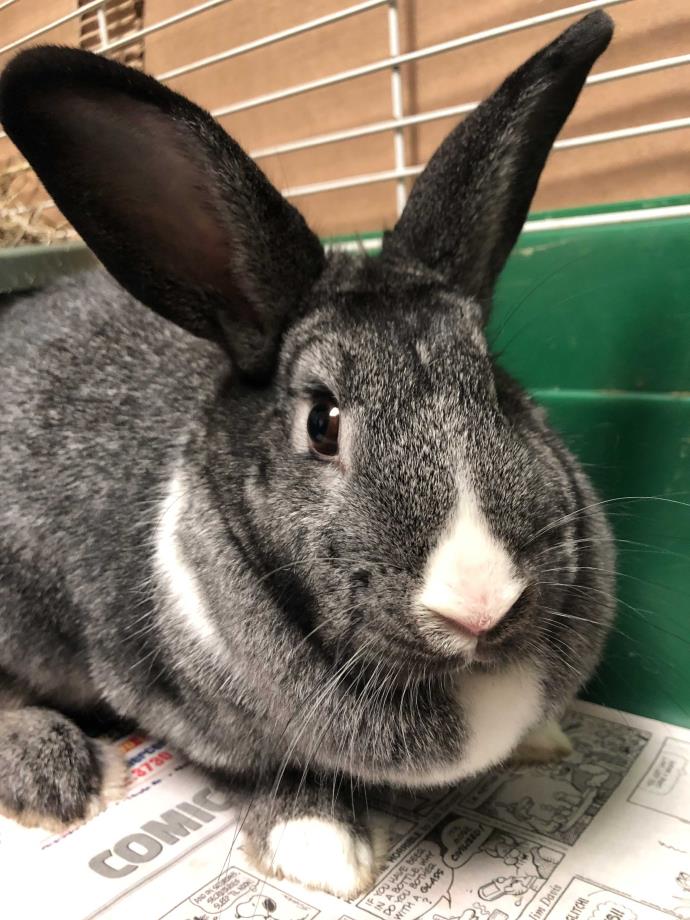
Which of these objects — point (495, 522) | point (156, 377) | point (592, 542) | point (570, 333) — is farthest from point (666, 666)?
point (156, 377)

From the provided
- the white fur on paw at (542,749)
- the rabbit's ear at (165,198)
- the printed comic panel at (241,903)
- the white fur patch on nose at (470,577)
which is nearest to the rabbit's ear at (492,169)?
the rabbit's ear at (165,198)

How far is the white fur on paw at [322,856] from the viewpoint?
3.12 feet

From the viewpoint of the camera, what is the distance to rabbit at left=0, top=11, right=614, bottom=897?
0.79 metres

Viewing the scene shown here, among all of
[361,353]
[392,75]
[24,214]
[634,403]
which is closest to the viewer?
[361,353]

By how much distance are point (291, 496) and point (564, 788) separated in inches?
22.1

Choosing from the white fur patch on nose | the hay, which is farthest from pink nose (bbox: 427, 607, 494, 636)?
the hay

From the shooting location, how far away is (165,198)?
0.93m

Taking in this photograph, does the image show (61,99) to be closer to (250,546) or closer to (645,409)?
(250,546)

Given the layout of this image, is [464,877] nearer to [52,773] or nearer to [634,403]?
[52,773]

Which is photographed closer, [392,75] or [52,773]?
[52,773]

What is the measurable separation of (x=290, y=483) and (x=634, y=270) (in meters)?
0.71

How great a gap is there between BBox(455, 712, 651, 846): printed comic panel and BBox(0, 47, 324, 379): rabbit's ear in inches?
24.2

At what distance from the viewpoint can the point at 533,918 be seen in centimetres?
90

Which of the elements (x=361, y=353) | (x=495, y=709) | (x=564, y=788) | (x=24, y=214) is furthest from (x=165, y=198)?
(x=24, y=214)
